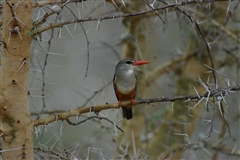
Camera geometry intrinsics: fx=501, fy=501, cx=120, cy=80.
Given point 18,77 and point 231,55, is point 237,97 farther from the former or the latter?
point 18,77

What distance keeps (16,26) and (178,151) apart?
11.3ft

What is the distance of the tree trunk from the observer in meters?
3.22

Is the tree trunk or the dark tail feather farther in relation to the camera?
the dark tail feather

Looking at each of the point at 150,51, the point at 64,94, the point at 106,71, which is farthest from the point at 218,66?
the point at 64,94

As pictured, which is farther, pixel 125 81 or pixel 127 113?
pixel 125 81

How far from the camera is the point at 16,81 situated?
324 cm

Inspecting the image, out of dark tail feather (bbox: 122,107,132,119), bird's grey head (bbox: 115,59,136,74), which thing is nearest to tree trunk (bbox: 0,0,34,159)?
dark tail feather (bbox: 122,107,132,119)

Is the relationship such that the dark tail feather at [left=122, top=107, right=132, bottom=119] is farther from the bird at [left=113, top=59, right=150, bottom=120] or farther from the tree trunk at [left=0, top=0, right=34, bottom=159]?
the tree trunk at [left=0, top=0, right=34, bottom=159]

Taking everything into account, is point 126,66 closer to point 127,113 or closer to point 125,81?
point 125,81

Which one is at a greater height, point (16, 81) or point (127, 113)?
point (16, 81)

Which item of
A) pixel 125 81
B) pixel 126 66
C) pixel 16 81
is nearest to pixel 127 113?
pixel 125 81

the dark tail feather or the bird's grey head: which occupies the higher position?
the bird's grey head

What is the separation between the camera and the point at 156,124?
274 inches

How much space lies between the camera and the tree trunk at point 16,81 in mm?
3221
